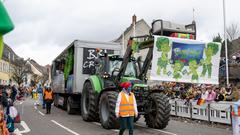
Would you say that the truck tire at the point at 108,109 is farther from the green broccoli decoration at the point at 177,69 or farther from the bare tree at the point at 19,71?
the bare tree at the point at 19,71

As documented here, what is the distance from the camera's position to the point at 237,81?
3747 cm

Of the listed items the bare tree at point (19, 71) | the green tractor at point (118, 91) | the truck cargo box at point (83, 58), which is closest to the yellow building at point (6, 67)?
the bare tree at point (19, 71)

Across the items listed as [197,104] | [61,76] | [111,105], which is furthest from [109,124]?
[61,76]

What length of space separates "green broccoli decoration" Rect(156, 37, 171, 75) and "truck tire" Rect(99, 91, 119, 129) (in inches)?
70.7

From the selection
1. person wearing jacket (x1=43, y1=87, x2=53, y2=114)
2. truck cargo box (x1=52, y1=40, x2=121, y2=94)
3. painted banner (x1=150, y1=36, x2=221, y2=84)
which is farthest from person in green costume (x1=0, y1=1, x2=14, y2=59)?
person wearing jacket (x1=43, y1=87, x2=53, y2=114)

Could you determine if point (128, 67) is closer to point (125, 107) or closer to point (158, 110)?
point (158, 110)

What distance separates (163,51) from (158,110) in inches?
90.4

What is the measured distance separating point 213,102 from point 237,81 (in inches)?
902

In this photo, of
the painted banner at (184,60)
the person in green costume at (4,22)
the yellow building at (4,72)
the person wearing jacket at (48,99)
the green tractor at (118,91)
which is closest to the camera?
the person in green costume at (4,22)

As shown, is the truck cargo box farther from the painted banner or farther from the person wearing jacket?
the painted banner

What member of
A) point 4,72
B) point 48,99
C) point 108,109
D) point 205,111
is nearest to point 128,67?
point 108,109

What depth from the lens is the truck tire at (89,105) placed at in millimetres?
14458

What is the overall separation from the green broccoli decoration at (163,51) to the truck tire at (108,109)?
180 centimetres

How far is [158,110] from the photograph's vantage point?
12.8m
